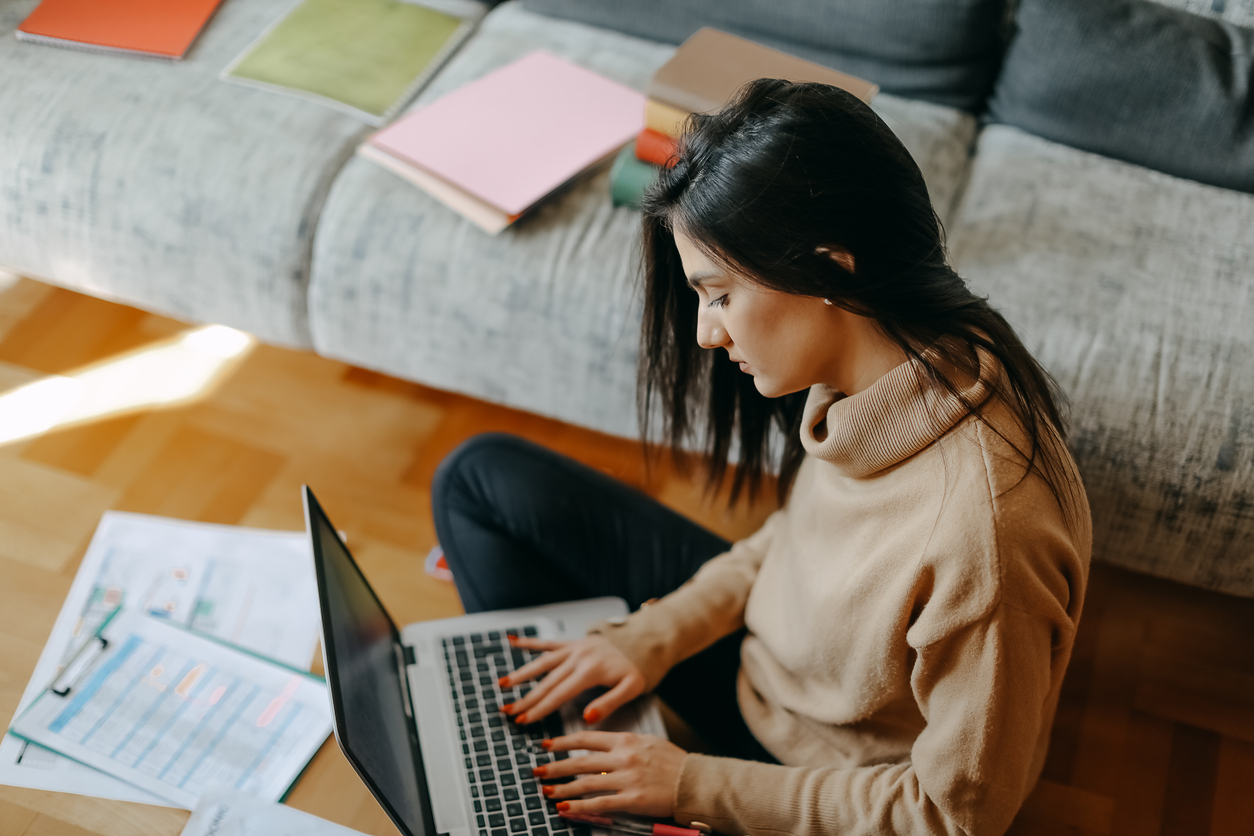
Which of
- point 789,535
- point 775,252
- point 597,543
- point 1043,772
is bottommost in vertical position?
point 1043,772

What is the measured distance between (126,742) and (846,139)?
39.2 inches

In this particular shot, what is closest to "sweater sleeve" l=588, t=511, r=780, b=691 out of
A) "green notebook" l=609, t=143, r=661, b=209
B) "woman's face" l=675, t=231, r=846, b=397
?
"woman's face" l=675, t=231, r=846, b=397

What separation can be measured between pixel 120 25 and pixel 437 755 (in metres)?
1.36

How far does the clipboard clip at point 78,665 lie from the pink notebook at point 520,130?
29.6 inches

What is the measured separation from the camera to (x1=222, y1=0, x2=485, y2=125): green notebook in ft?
5.05

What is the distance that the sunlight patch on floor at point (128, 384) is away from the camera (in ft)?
5.06

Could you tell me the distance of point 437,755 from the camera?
0.93 m

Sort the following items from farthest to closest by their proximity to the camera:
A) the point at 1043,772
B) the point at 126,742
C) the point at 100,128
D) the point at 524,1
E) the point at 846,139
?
the point at 524,1 < the point at 100,128 < the point at 1043,772 < the point at 126,742 < the point at 846,139

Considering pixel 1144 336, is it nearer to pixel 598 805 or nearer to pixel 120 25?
pixel 598 805

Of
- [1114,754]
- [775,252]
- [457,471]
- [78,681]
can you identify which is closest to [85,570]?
[78,681]

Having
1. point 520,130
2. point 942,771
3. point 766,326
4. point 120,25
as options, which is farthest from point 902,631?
point 120,25

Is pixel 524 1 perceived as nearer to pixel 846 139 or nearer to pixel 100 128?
pixel 100 128

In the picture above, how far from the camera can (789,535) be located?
0.93m

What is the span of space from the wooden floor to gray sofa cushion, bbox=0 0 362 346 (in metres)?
0.16
